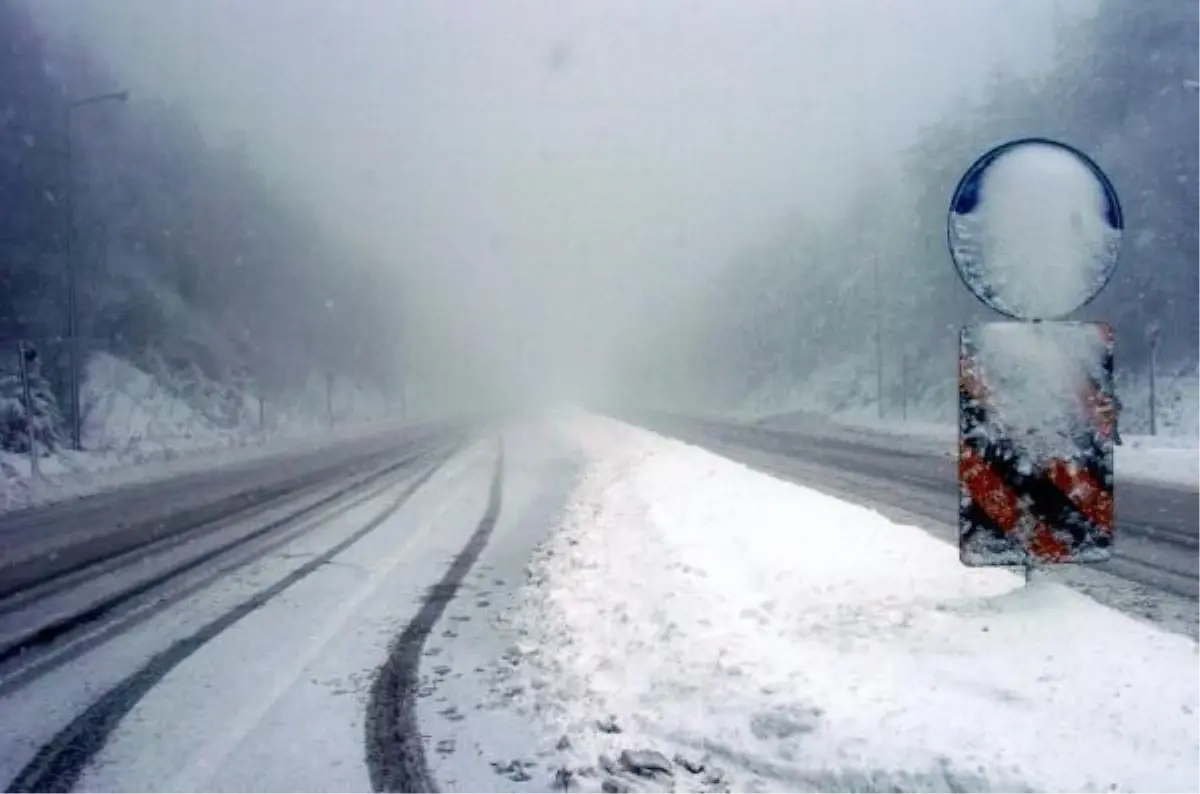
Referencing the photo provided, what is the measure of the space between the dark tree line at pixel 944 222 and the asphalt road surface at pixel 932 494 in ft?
34.6

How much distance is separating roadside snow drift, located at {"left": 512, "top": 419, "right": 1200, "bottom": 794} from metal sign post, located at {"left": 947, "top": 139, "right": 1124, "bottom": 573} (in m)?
0.56

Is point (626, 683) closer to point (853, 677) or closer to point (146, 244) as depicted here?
point (853, 677)

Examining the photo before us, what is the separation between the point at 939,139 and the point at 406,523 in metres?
44.9

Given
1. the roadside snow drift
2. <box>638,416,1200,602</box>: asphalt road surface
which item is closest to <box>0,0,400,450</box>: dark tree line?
<box>638,416,1200,602</box>: asphalt road surface

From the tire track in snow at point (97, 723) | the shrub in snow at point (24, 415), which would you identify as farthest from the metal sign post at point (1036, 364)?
the shrub in snow at point (24, 415)

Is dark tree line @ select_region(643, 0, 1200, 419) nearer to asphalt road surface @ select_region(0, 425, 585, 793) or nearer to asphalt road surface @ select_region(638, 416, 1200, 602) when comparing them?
asphalt road surface @ select_region(638, 416, 1200, 602)

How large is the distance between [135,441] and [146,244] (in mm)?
20174

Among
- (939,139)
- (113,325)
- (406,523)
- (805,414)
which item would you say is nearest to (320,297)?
(113,325)

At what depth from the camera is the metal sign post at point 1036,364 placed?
5.50m

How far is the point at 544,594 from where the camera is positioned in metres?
7.96

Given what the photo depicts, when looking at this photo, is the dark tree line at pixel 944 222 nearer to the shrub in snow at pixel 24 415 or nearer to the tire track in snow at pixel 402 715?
the tire track in snow at pixel 402 715

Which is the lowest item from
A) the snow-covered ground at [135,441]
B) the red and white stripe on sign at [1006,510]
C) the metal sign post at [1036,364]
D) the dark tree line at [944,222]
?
the snow-covered ground at [135,441]

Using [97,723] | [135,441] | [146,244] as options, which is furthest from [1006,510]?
[146,244]

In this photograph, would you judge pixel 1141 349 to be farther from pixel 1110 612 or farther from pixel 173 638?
pixel 173 638
